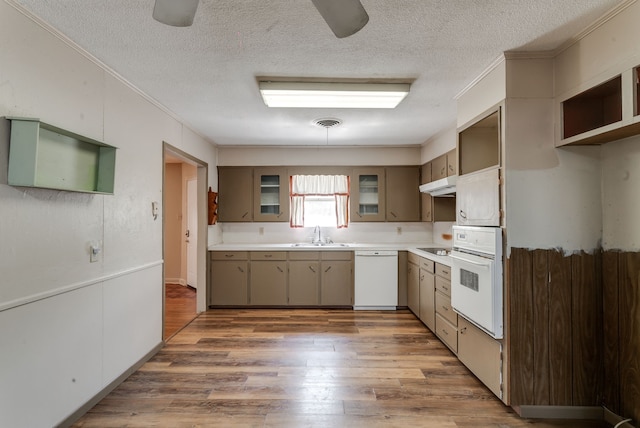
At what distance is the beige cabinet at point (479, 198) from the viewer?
2.21m

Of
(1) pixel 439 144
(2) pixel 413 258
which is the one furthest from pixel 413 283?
(1) pixel 439 144

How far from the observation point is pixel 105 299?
2285mm

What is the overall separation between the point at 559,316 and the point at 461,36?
6.17 feet

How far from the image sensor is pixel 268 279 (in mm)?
4430

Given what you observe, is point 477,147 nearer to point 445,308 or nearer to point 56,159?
point 445,308

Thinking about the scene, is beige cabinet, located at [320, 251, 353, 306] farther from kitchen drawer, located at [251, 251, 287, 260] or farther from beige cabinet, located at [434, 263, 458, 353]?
beige cabinet, located at [434, 263, 458, 353]

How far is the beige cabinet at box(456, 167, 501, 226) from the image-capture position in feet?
7.26

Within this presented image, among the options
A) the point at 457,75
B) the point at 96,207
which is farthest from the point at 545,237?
the point at 96,207

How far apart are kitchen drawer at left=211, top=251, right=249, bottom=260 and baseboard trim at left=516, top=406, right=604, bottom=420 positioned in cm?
339

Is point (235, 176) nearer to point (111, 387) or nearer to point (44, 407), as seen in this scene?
point (111, 387)

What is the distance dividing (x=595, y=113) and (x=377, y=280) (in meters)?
2.95

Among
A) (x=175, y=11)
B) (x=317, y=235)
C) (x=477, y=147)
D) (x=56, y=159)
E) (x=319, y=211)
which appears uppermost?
(x=175, y=11)

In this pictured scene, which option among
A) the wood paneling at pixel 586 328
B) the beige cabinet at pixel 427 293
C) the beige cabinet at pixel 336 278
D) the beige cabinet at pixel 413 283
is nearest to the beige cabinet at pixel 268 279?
the beige cabinet at pixel 336 278

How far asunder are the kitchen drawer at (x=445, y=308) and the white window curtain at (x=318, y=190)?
1990 millimetres
